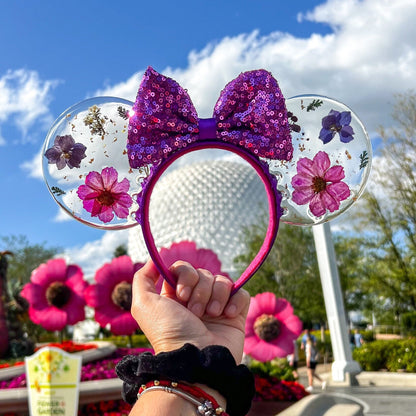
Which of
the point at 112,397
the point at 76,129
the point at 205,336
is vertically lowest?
the point at 112,397

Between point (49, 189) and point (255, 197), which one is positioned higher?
point (255, 197)

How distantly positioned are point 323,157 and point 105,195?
73 centimetres

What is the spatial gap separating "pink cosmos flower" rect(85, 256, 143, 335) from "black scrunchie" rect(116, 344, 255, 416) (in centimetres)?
588

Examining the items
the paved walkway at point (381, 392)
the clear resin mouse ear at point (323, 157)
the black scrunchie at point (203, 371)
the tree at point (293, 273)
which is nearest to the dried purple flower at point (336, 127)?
the clear resin mouse ear at point (323, 157)

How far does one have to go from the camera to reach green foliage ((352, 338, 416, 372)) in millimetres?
16141

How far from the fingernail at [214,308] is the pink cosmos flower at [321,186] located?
0.49 meters

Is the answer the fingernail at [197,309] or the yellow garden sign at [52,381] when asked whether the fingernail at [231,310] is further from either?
the yellow garden sign at [52,381]

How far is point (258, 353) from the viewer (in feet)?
23.4

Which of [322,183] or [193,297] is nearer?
[193,297]

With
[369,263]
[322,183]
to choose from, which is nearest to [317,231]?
[369,263]

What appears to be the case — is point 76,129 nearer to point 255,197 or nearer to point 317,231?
point 317,231

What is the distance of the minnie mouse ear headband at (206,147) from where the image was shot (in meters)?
1.75

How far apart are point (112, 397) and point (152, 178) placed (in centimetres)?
527

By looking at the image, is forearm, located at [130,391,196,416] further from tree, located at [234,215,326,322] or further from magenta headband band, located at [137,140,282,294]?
tree, located at [234,215,326,322]
